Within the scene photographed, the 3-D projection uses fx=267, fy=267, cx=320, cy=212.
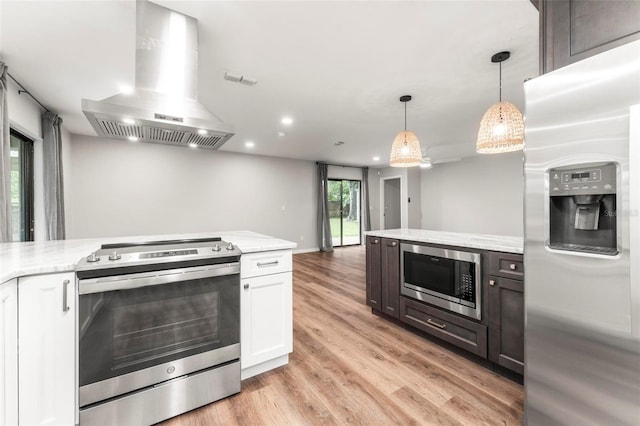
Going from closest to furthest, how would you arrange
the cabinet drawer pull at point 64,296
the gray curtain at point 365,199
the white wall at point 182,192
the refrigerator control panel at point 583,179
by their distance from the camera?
the refrigerator control panel at point 583,179 → the cabinet drawer pull at point 64,296 → the white wall at point 182,192 → the gray curtain at point 365,199

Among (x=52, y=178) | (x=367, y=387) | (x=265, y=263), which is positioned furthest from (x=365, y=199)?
(x=52, y=178)

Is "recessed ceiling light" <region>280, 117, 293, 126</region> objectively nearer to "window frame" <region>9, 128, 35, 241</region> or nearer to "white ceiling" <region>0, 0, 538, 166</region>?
"white ceiling" <region>0, 0, 538, 166</region>

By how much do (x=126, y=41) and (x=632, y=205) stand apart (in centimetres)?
318

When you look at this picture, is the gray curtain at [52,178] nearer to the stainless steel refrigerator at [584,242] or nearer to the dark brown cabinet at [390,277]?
the dark brown cabinet at [390,277]

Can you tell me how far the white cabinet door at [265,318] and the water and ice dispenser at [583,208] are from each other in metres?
1.65

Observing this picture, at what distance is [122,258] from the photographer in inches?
58.2

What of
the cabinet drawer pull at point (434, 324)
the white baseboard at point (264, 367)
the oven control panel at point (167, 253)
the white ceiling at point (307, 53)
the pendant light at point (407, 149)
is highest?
the white ceiling at point (307, 53)

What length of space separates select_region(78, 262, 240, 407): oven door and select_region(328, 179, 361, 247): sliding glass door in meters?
6.26

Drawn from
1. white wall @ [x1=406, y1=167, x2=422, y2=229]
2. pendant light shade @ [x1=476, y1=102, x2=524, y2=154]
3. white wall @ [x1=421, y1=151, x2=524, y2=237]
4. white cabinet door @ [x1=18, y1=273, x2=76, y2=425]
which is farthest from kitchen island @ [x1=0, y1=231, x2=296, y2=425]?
white wall @ [x1=406, y1=167, x2=422, y2=229]

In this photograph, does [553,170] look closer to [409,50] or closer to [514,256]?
[514,256]

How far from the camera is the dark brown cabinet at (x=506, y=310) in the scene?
1826 mm

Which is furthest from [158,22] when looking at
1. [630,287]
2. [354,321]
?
[354,321]

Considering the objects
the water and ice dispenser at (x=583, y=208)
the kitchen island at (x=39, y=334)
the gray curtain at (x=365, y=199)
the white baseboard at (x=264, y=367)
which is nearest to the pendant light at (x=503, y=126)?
the water and ice dispenser at (x=583, y=208)

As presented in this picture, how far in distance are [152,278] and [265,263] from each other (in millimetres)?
706
